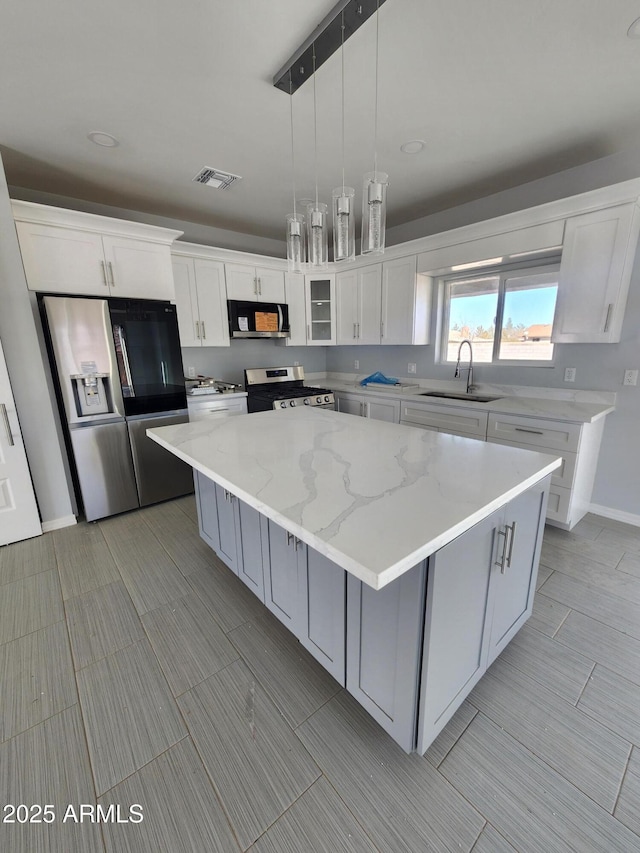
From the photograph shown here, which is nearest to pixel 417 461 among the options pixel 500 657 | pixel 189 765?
pixel 500 657

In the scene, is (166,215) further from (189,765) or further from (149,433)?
(189,765)

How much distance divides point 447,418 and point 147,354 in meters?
2.65

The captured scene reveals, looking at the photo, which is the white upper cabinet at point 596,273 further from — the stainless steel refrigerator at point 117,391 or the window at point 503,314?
the stainless steel refrigerator at point 117,391

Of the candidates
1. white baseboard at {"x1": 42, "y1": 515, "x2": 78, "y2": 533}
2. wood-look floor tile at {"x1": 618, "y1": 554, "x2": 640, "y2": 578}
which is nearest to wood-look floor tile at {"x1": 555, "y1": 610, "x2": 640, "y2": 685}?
wood-look floor tile at {"x1": 618, "y1": 554, "x2": 640, "y2": 578}

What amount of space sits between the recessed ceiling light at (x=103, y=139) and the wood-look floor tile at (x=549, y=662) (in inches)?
141

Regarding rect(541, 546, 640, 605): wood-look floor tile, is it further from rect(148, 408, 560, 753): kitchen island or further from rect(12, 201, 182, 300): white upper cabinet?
rect(12, 201, 182, 300): white upper cabinet

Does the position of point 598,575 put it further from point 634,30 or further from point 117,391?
point 117,391

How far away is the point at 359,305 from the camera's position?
3.99 metres

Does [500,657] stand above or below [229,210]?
below

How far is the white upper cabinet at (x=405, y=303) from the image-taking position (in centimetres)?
346

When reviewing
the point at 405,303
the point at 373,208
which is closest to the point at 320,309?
the point at 405,303

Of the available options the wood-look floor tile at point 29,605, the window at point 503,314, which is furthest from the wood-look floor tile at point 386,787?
the window at point 503,314

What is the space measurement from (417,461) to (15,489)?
2.86 m

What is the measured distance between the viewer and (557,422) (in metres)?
2.41
